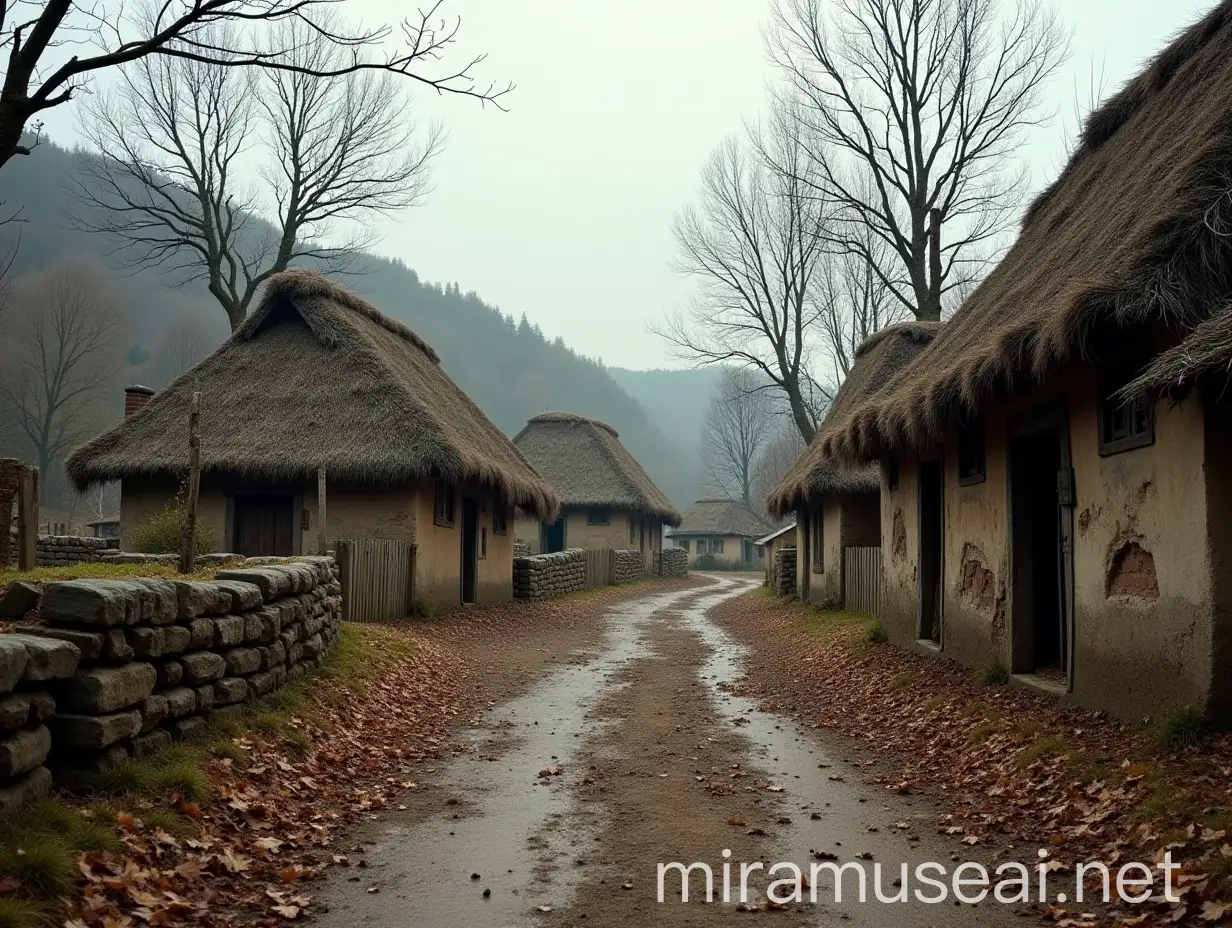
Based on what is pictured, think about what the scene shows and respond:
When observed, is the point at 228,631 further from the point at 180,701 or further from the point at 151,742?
the point at 151,742

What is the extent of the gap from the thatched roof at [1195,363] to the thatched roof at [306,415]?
12947 millimetres

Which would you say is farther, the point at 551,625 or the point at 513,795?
the point at 551,625

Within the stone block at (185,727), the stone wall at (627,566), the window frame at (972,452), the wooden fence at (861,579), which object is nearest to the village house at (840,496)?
the wooden fence at (861,579)

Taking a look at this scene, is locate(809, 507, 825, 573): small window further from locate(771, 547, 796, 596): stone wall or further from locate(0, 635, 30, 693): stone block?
locate(0, 635, 30, 693): stone block

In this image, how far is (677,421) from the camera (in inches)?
6156

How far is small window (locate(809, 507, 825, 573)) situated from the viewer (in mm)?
22266

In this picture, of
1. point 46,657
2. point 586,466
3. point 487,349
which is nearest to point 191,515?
point 46,657

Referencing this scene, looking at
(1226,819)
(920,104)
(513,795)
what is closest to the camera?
(1226,819)

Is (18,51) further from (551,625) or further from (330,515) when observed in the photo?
(551,625)

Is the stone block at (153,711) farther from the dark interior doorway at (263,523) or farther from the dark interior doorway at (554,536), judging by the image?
the dark interior doorway at (554,536)

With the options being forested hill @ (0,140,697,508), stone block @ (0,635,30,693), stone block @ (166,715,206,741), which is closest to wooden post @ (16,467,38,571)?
stone block @ (166,715,206,741)

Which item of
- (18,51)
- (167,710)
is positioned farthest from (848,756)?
(18,51)

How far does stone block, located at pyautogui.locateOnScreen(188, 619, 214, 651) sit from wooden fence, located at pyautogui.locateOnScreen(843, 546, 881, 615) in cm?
1219

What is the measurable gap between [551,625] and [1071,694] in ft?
42.3
